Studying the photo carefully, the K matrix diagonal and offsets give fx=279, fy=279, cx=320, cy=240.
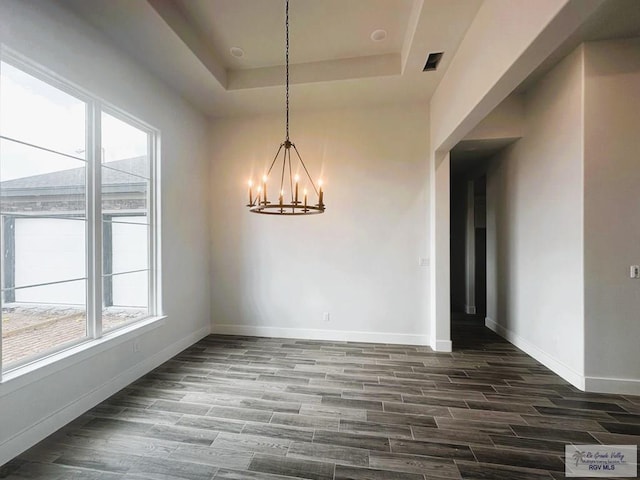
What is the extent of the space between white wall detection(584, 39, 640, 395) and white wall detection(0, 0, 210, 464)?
4674 millimetres

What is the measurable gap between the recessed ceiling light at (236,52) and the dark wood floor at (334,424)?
3760mm

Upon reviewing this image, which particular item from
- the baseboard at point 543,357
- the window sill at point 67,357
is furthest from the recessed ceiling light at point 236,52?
the baseboard at point 543,357

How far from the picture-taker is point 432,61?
3.09 m

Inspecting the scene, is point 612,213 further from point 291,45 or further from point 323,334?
point 291,45

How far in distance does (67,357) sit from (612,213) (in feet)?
16.8

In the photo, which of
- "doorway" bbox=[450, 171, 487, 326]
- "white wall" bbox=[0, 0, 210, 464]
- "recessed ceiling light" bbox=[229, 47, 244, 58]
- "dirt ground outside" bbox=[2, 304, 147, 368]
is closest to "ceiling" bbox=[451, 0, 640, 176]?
"doorway" bbox=[450, 171, 487, 326]

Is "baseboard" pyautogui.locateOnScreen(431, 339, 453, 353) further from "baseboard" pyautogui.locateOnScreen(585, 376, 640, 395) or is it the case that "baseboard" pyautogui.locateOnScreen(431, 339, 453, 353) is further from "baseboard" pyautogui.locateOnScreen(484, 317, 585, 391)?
"baseboard" pyautogui.locateOnScreen(585, 376, 640, 395)

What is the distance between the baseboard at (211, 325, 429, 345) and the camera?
160 inches

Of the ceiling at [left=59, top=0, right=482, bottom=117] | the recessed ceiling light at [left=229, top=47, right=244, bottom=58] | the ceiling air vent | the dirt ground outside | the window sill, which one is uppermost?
the recessed ceiling light at [left=229, top=47, right=244, bottom=58]

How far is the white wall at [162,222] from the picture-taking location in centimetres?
202

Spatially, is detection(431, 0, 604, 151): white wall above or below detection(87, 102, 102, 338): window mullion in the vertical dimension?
above

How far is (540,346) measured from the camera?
3508 mm

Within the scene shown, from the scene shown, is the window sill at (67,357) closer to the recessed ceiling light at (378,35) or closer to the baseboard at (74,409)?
the baseboard at (74,409)

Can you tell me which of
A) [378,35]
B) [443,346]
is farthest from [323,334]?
[378,35]
